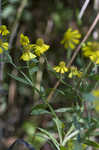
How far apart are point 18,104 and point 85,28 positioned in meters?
0.68

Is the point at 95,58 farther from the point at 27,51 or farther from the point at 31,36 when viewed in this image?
the point at 31,36

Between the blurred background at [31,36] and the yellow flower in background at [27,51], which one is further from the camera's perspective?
the blurred background at [31,36]

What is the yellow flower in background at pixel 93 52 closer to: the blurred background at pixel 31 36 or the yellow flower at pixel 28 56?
the yellow flower at pixel 28 56

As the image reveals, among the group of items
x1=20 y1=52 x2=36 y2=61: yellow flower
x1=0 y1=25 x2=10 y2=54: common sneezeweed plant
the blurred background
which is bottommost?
the blurred background

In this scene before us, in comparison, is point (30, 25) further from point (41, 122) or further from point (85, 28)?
point (41, 122)

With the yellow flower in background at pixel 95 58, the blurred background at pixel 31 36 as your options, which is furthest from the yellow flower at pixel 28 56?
the blurred background at pixel 31 36

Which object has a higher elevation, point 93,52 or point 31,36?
point 93,52

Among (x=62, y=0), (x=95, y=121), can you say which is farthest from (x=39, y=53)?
(x=62, y=0)

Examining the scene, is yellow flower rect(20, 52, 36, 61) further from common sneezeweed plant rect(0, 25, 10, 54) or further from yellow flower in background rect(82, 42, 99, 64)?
yellow flower in background rect(82, 42, 99, 64)

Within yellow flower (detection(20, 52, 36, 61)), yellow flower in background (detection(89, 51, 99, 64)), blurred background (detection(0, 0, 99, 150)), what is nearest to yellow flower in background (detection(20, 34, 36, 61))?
yellow flower (detection(20, 52, 36, 61))

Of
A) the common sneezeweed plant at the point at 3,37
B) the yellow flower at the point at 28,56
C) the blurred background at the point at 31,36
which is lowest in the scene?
the blurred background at the point at 31,36

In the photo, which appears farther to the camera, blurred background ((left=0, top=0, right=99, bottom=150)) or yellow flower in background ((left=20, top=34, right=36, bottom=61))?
blurred background ((left=0, top=0, right=99, bottom=150))

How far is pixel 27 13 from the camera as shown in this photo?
1.65m

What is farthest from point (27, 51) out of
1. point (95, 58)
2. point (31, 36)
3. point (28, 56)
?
point (31, 36)
